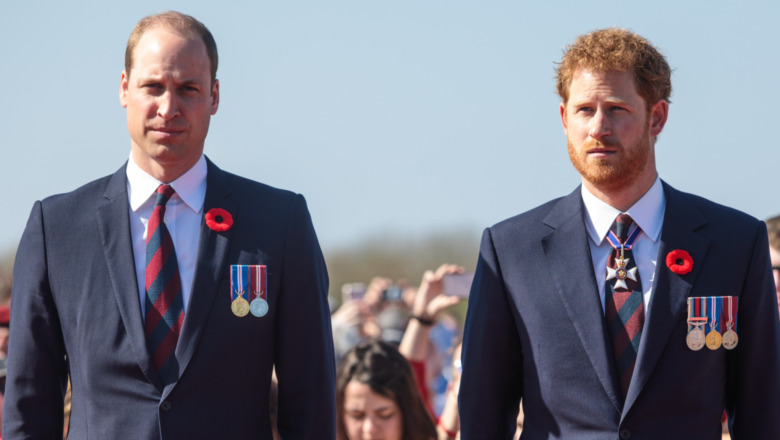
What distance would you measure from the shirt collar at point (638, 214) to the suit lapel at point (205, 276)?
1.35 metres

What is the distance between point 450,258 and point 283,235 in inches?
1592

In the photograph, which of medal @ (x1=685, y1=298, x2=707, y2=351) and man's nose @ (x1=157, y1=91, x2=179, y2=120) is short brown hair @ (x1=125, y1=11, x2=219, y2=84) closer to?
man's nose @ (x1=157, y1=91, x2=179, y2=120)

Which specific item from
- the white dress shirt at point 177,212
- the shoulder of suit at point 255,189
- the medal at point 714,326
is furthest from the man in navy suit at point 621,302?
the white dress shirt at point 177,212

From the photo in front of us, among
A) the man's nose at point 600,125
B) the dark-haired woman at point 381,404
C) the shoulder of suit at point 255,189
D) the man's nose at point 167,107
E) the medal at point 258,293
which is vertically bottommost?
the dark-haired woman at point 381,404

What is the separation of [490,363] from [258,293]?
3.04 feet

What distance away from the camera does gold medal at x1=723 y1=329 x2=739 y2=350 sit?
14.1 feet

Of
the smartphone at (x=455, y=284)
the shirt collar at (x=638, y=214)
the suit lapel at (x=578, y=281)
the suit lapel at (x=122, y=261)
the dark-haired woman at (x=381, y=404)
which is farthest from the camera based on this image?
the smartphone at (x=455, y=284)

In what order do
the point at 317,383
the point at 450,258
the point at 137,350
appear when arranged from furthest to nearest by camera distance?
the point at 450,258, the point at 317,383, the point at 137,350

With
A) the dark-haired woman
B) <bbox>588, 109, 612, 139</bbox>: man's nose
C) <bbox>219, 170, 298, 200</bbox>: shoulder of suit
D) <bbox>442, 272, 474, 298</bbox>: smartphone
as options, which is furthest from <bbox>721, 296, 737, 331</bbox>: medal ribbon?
<bbox>442, 272, 474, 298</bbox>: smartphone

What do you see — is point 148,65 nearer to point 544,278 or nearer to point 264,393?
point 264,393

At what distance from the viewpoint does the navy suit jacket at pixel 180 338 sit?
13.3 ft

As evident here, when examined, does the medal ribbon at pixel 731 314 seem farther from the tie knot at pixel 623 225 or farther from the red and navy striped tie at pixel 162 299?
the red and navy striped tie at pixel 162 299

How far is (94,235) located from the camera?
4254 millimetres

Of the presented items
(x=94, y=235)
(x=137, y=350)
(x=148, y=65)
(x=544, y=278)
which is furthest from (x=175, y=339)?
(x=544, y=278)
